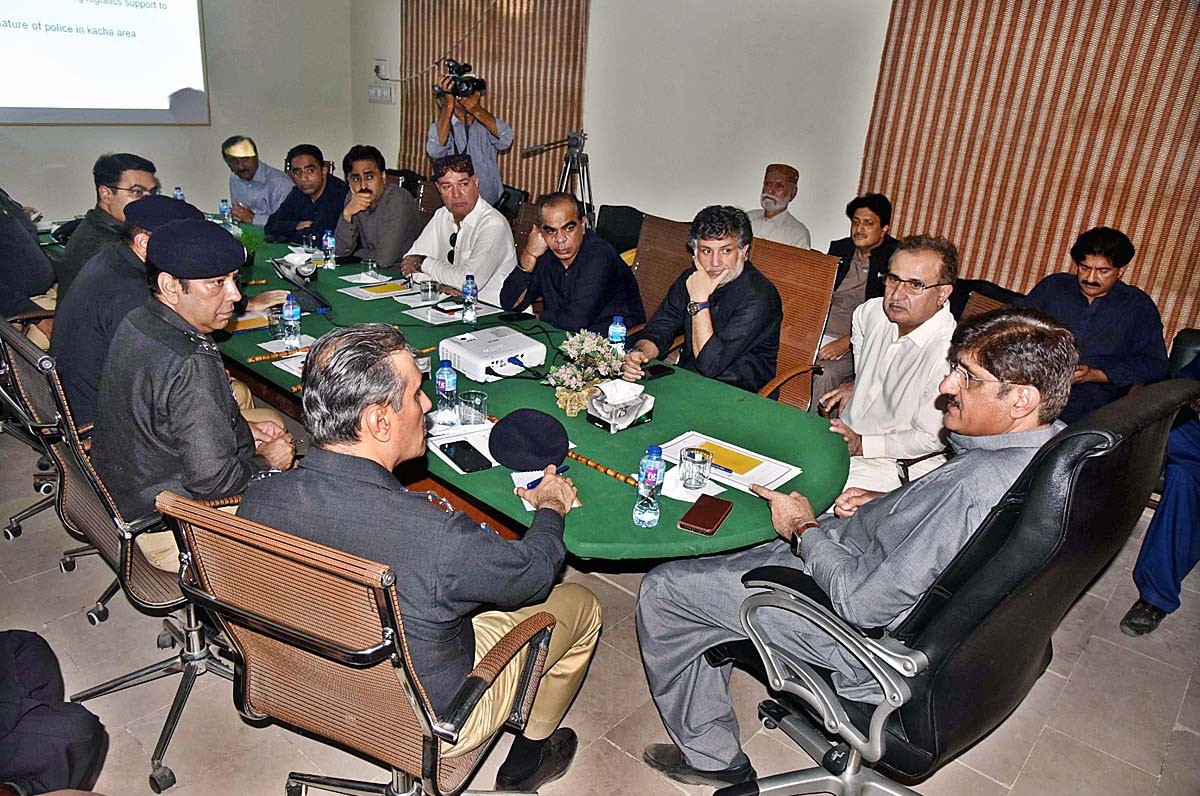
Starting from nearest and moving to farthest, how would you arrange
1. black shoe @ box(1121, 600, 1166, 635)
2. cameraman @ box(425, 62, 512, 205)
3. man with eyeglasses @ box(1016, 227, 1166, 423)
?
black shoe @ box(1121, 600, 1166, 635) → man with eyeglasses @ box(1016, 227, 1166, 423) → cameraman @ box(425, 62, 512, 205)

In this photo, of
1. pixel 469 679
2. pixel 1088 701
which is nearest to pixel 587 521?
pixel 469 679

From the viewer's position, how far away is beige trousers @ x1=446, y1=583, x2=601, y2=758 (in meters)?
2.02

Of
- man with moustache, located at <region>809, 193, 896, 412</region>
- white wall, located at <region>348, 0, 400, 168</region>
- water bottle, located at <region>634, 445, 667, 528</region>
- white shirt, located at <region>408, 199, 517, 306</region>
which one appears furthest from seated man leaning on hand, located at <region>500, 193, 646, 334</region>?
white wall, located at <region>348, 0, 400, 168</region>

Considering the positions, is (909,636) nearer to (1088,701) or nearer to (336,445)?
(336,445)

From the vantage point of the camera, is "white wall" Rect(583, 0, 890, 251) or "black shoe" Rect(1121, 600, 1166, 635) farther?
"white wall" Rect(583, 0, 890, 251)

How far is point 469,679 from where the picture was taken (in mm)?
1628

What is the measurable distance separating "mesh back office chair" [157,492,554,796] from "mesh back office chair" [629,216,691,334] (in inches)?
107

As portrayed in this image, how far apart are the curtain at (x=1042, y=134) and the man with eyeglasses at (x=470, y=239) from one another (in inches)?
104

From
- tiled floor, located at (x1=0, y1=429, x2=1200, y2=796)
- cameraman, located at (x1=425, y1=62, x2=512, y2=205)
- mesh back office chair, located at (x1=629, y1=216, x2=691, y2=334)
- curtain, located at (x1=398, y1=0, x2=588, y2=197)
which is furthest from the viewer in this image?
curtain, located at (x1=398, y1=0, x2=588, y2=197)

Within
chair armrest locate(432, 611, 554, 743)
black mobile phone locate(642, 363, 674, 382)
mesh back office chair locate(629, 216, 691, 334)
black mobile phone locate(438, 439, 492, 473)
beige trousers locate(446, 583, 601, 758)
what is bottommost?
beige trousers locate(446, 583, 601, 758)

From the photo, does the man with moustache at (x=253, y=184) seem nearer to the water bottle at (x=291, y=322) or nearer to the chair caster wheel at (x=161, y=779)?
the water bottle at (x=291, y=322)

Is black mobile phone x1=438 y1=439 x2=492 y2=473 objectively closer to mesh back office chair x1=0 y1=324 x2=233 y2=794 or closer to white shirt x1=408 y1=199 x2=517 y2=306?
mesh back office chair x1=0 y1=324 x2=233 y2=794

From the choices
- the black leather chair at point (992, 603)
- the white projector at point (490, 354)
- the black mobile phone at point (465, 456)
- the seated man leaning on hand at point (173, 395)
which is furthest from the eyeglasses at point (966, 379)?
the seated man leaning on hand at point (173, 395)

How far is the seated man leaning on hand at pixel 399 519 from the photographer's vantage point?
A: 60.8 inches
